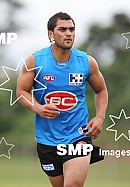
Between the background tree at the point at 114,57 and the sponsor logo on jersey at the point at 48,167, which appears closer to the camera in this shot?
the sponsor logo on jersey at the point at 48,167

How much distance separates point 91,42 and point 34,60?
167 cm

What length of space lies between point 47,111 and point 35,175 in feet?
16.8

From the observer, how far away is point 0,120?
10414mm

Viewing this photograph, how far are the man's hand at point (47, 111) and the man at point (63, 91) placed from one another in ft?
0.37

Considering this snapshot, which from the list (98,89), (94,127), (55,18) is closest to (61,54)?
(55,18)

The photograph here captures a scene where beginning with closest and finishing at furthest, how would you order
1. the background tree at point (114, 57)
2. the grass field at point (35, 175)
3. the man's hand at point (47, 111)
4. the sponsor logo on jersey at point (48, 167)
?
the man's hand at point (47, 111)
the sponsor logo on jersey at point (48, 167)
the background tree at point (114, 57)
the grass field at point (35, 175)

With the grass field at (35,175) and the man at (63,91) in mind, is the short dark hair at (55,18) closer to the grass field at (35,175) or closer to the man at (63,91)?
the man at (63,91)

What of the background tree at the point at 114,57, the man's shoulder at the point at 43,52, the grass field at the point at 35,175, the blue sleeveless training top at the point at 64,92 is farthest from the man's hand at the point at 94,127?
the grass field at the point at 35,175

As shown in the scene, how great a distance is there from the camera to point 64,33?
744cm

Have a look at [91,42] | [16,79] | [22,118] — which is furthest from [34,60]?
[22,118]

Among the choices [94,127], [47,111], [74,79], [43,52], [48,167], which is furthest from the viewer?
[48,167]

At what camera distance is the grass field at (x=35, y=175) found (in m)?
10.7

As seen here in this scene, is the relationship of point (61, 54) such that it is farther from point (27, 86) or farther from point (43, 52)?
point (27, 86)

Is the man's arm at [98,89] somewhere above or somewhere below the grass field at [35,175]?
above
